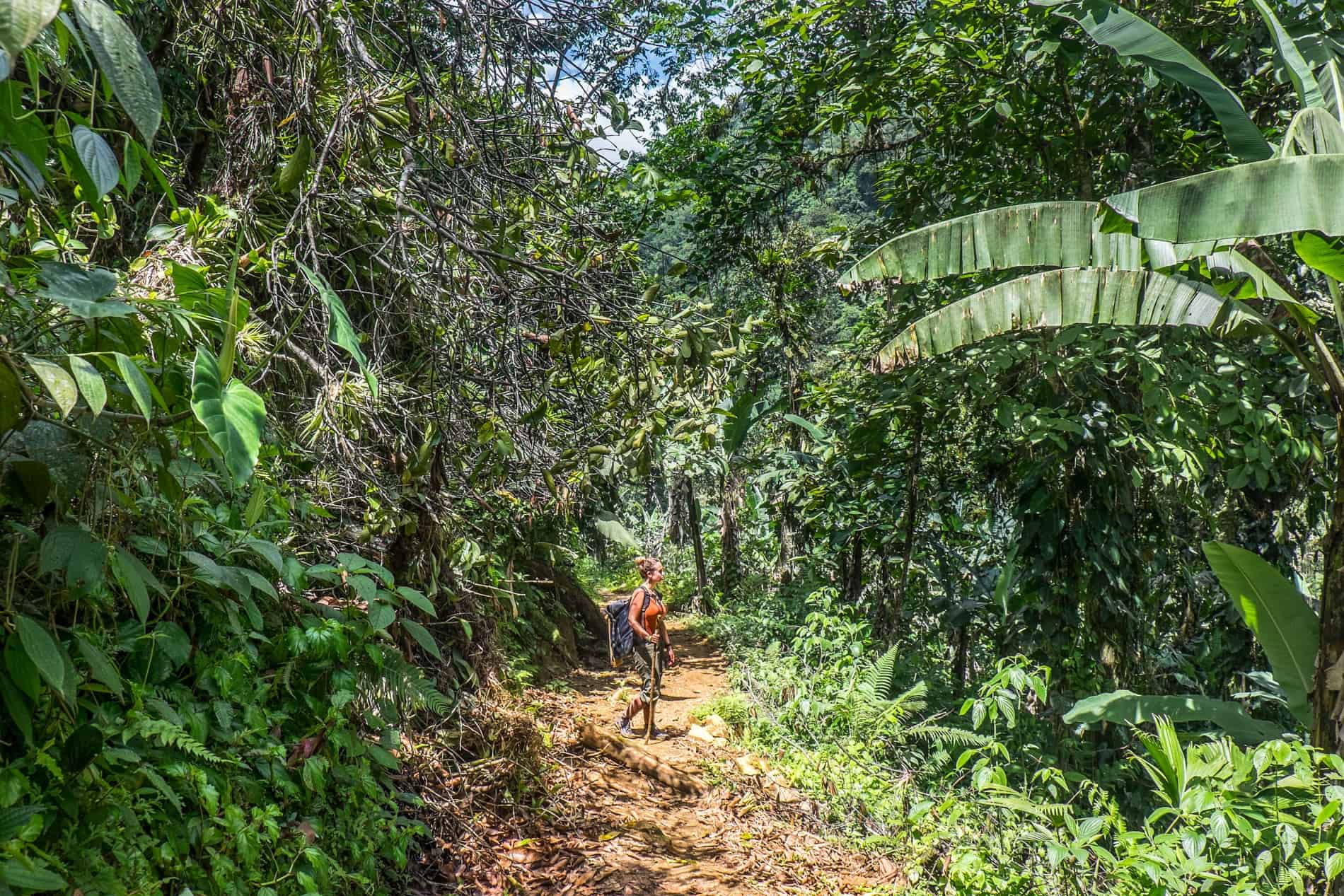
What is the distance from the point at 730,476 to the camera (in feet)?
46.9

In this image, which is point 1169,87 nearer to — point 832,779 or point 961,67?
point 961,67

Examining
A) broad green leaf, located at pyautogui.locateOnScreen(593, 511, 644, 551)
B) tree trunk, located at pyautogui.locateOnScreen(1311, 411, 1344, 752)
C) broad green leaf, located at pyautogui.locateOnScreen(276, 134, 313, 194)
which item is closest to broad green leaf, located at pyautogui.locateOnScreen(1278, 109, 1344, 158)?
tree trunk, located at pyautogui.locateOnScreen(1311, 411, 1344, 752)

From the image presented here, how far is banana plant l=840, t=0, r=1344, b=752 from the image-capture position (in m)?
2.93

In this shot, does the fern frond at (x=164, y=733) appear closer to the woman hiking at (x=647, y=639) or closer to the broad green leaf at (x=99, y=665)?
the broad green leaf at (x=99, y=665)

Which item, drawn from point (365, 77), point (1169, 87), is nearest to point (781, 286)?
point (1169, 87)

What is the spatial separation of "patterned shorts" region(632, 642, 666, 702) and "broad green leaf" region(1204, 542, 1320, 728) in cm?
432

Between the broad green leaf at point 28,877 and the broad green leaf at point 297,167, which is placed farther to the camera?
the broad green leaf at point 297,167

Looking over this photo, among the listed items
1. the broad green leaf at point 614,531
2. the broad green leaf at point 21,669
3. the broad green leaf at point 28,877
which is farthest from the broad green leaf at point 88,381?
the broad green leaf at point 614,531

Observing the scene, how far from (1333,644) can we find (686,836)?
3.61 meters

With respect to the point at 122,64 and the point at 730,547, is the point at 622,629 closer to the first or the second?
the point at 122,64

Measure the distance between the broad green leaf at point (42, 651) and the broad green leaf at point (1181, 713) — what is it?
13.5 feet

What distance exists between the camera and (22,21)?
3.18 ft

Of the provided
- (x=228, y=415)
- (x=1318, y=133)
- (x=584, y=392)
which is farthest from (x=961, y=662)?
(x=228, y=415)

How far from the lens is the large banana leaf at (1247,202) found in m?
2.85
